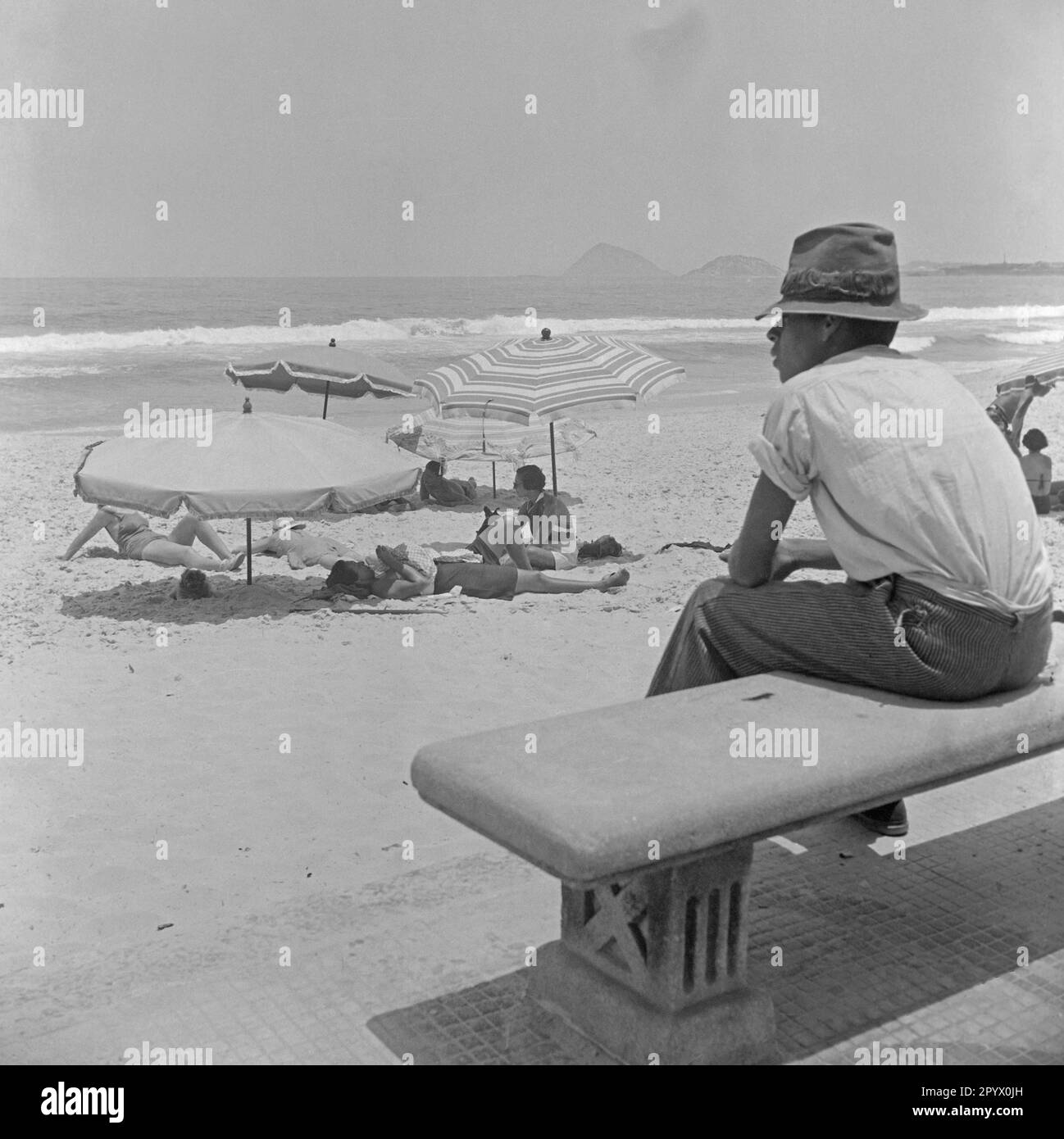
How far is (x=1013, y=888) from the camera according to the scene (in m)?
3.42

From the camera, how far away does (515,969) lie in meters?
3.00

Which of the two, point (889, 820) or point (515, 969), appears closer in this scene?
point (515, 969)

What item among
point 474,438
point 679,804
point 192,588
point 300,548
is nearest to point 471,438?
point 474,438

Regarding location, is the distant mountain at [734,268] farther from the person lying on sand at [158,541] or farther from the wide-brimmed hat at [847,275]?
the wide-brimmed hat at [847,275]

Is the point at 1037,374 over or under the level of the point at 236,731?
over

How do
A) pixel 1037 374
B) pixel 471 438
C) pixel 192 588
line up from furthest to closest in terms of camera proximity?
pixel 471 438 → pixel 1037 374 → pixel 192 588

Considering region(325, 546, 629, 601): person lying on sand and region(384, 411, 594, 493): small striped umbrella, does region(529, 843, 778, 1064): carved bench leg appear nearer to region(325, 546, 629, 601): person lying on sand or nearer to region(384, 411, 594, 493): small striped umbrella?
region(325, 546, 629, 601): person lying on sand

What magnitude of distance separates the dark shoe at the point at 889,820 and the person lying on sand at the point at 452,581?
12.6ft

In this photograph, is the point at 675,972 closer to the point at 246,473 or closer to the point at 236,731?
the point at 236,731

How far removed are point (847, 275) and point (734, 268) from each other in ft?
216

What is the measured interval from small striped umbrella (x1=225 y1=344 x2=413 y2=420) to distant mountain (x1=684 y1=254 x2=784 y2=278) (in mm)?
56310

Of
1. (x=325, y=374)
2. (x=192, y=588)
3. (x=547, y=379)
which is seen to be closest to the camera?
(x=192, y=588)

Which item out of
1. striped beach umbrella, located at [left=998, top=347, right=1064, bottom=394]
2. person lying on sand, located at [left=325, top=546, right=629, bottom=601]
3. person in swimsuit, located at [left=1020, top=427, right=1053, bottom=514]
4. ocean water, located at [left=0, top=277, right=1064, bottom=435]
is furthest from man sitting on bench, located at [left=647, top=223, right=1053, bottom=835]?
striped beach umbrella, located at [left=998, top=347, right=1064, bottom=394]
